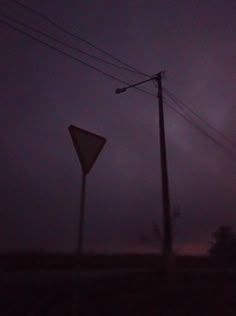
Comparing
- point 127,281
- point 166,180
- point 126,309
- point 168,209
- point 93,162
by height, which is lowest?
point 126,309

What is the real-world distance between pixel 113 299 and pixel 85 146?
15.7ft

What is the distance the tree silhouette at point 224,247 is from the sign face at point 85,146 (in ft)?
99.7

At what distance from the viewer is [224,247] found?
120 ft

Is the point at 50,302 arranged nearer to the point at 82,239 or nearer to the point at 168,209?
the point at 82,239

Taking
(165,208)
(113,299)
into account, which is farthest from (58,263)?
(113,299)

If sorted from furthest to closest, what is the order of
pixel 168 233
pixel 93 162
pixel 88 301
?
pixel 168 233 < pixel 88 301 < pixel 93 162

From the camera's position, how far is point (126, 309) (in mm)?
8977

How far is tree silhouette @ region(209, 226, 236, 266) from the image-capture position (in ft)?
115

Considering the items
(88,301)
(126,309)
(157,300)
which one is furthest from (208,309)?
(88,301)

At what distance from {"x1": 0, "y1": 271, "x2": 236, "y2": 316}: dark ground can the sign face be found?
285 centimetres

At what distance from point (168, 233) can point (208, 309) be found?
623 cm

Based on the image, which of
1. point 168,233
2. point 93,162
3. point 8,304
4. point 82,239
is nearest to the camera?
point 82,239

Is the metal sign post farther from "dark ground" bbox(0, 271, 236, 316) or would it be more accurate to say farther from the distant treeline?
the distant treeline

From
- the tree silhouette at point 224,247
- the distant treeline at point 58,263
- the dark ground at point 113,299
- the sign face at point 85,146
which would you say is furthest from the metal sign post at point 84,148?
the tree silhouette at point 224,247
